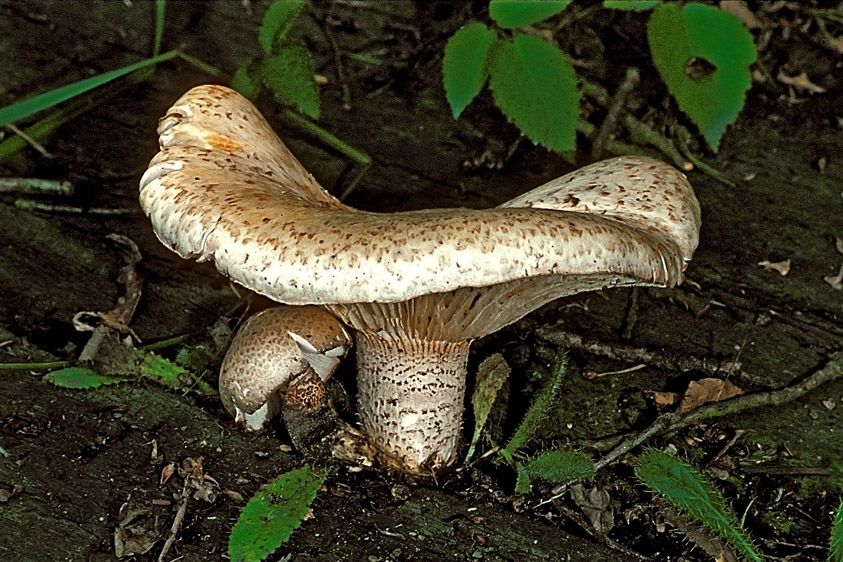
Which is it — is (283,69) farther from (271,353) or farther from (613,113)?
(613,113)

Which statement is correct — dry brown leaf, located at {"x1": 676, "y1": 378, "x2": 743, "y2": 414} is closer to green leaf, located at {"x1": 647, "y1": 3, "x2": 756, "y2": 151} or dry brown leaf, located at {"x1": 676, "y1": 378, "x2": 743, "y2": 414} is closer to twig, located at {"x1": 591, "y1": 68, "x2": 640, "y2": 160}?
green leaf, located at {"x1": 647, "y1": 3, "x2": 756, "y2": 151}

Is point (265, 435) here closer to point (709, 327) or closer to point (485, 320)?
point (485, 320)

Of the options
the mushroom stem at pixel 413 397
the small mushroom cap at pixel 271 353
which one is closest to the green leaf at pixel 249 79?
the small mushroom cap at pixel 271 353

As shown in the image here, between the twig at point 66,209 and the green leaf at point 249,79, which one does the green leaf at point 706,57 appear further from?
the twig at point 66,209

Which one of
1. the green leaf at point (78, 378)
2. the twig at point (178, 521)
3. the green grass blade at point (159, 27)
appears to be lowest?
the twig at point (178, 521)

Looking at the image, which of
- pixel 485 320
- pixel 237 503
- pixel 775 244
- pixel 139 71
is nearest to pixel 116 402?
pixel 237 503

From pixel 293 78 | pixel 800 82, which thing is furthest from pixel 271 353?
pixel 800 82
